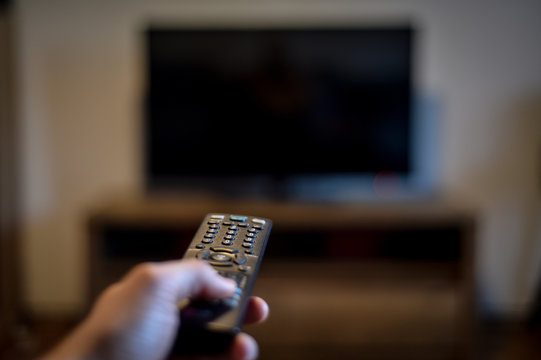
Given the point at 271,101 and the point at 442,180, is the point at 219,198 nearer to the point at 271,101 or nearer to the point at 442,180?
the point at 271,101

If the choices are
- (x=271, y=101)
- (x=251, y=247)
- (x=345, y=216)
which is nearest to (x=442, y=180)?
(x=345, y=216)

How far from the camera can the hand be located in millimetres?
403

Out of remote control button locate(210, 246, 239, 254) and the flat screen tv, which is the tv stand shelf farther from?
remote control button locate(210, 246, 239, 254)

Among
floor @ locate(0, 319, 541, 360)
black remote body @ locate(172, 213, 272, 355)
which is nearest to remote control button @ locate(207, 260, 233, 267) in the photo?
black remote body @ locate(172, 213, 272, 355)

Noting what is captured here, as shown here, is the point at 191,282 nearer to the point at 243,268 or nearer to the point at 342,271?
the point at 243,268

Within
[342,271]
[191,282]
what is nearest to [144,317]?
[191,282]

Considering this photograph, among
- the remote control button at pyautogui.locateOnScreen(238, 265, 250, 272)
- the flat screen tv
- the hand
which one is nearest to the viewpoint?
the hand

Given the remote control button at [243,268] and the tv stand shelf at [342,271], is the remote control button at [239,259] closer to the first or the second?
the remote control button at [243,268]

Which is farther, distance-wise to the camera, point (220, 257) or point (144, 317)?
point (220, 257)

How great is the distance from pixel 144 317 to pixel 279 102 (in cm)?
139

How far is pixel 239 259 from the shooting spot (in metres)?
0.54

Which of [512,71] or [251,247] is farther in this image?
[512,71]

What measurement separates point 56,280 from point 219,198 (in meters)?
0.85

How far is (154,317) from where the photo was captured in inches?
16.8
